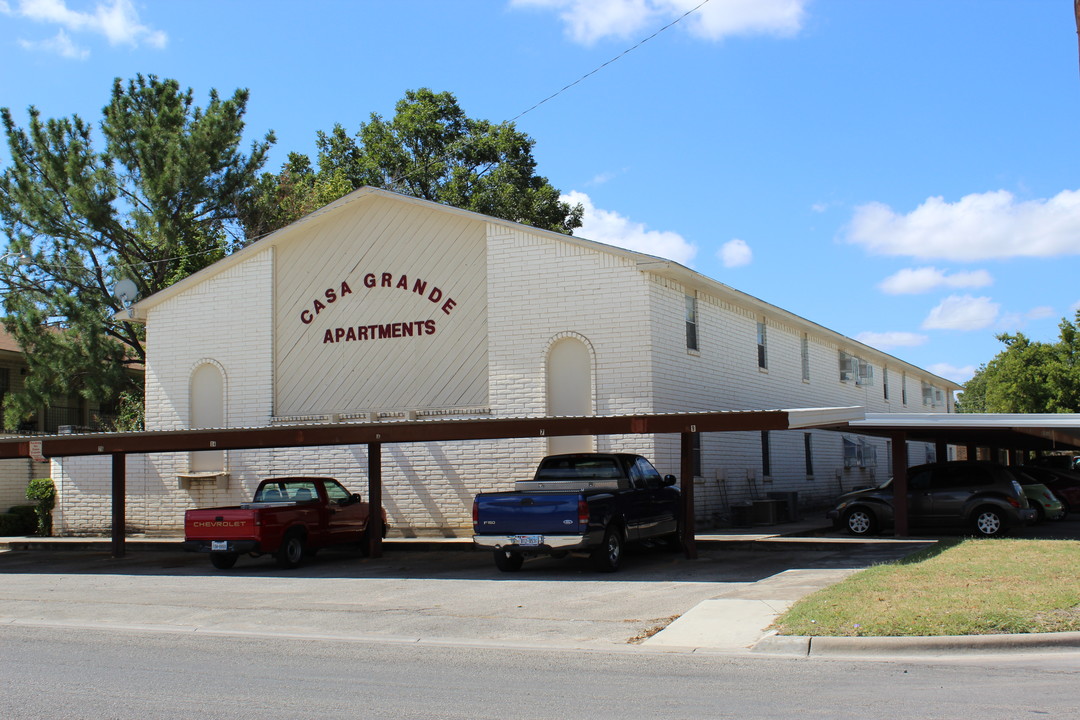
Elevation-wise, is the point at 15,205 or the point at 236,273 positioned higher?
the point at 15,205

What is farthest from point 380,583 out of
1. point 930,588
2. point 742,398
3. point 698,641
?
point 742,398

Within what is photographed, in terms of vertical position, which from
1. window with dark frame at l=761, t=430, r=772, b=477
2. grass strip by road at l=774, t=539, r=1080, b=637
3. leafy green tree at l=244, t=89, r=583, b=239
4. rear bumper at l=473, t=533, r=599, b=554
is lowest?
grass strip by road at l=774, t=539, r=1080, b=637

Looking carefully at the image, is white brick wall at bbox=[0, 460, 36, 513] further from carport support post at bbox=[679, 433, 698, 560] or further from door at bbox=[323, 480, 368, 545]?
carport support post at bbox=[679, 433, 698, 560]

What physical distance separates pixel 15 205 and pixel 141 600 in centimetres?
2023

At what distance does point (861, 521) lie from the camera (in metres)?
20.5

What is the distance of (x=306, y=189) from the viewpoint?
4609 centimetres

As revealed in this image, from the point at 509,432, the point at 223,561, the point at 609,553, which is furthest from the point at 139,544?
the point at 609,553

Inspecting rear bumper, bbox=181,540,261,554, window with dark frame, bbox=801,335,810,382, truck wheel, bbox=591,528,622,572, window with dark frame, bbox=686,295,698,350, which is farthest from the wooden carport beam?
rear bumper, bbox=181,540,261,554

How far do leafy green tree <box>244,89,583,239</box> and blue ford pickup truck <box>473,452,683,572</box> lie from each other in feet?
90.8

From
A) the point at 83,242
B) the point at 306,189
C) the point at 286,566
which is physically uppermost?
the point at 306,189

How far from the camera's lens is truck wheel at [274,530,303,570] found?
1739 cm

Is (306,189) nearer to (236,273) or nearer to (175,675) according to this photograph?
(236,273)

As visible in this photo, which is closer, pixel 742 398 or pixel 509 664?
pixel 509 664

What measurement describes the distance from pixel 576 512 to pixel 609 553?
3.74ft
